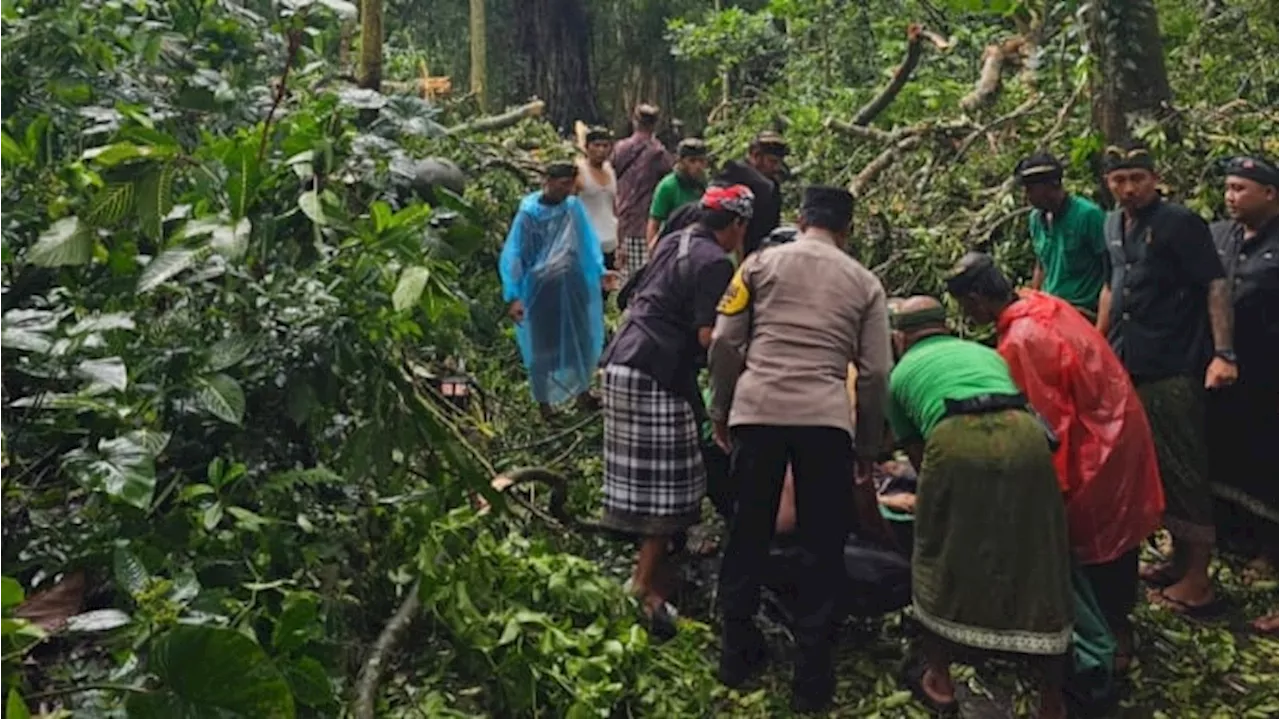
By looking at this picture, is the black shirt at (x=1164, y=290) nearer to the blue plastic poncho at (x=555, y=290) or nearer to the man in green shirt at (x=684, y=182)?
the man in green shirt at (x=684, y=182)

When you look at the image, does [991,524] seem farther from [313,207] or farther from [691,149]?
[691,149]

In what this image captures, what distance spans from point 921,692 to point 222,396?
2452 millimetres

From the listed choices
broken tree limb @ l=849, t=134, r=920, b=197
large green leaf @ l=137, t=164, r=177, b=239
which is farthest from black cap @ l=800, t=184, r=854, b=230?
broken tree limb @ l=849, t=134, r=920, b=197

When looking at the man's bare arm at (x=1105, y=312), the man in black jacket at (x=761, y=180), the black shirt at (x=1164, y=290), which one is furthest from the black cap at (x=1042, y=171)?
the man in black jacket at (x=761, y=180)

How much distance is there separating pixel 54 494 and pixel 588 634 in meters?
1.56

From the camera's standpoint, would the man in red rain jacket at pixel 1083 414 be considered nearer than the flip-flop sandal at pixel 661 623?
Yes

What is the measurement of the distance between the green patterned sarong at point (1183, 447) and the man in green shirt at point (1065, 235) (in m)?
0.62

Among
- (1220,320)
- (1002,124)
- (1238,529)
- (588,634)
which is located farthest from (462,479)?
(1002,124)

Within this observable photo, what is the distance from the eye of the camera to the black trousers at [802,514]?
378cm

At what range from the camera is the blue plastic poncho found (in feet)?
20.8

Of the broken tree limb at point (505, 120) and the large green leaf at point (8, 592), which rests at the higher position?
the broken tree limb at point (505, 120)

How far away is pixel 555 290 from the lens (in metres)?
6.37

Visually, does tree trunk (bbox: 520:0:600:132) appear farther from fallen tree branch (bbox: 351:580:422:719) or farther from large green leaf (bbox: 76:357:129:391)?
large green leaf (bbox: 76:357:129:391)

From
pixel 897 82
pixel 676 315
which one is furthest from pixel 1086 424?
pixel 897 82
